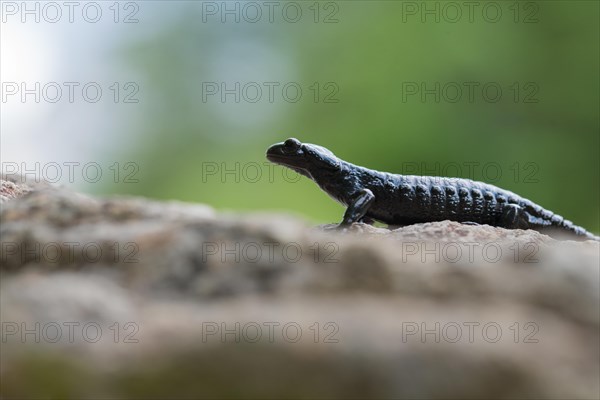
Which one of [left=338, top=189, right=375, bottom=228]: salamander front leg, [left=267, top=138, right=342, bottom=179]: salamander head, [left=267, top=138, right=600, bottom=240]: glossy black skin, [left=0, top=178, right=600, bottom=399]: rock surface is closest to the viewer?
[left=0, top=178, right=600, bottom=399]: rock surface

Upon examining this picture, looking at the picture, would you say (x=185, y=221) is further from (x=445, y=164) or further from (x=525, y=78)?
(x=525, y=78)

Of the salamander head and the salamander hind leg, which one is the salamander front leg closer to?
the salamander head

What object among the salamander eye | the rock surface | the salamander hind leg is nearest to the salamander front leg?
the salamander eye

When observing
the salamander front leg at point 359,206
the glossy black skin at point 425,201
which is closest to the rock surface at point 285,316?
the salamander front leg at point 359,206

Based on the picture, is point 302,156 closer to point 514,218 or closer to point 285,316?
point 514,218

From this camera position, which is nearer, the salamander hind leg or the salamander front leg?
the salamander front leg

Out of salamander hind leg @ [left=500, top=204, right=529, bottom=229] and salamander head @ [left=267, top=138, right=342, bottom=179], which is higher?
salamander head @ [left=267, top=138, right=342, bottom=179]

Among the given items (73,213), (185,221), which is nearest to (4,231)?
A: (73,213)
